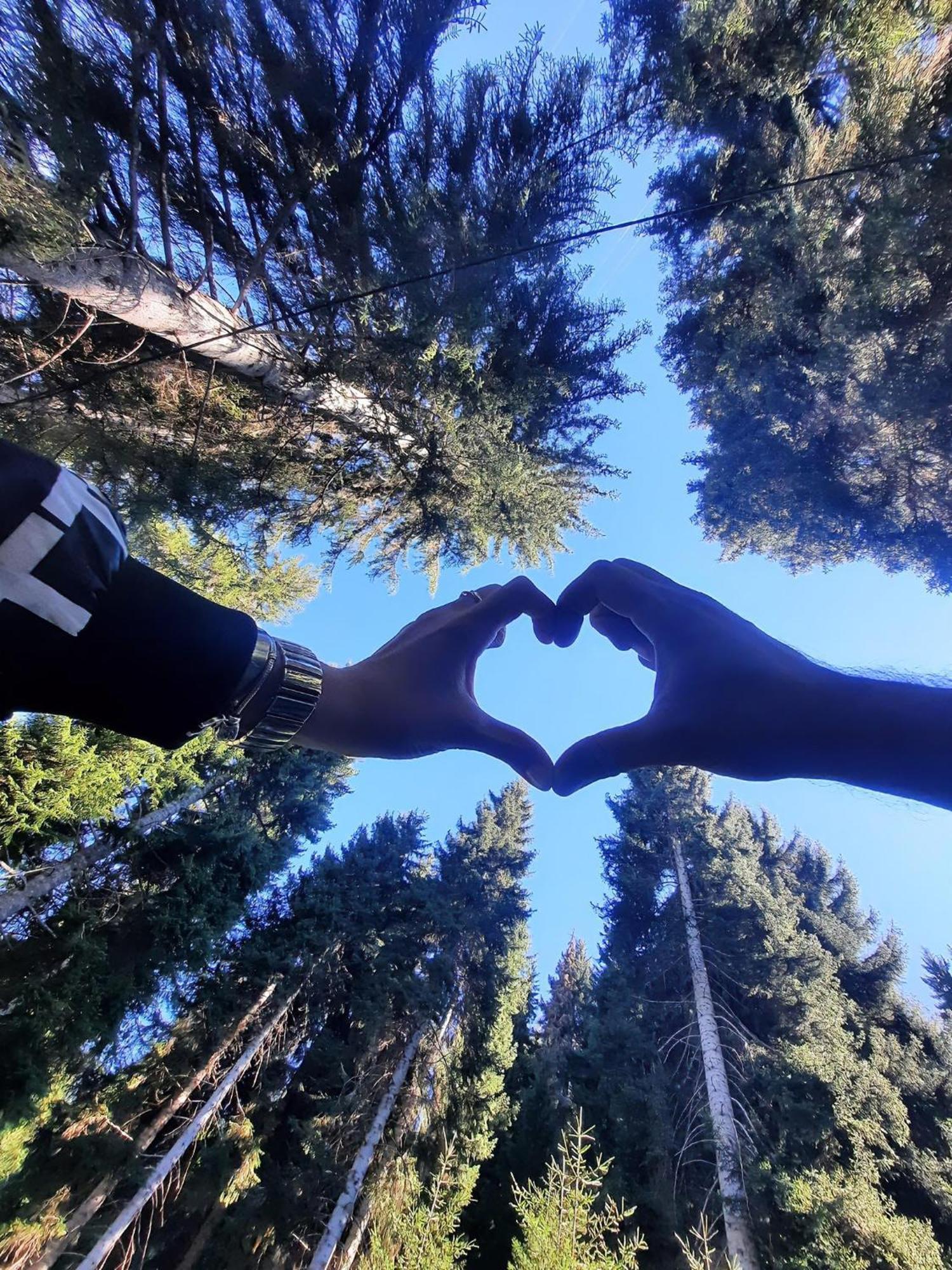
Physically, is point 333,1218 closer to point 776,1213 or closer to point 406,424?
point 776,1213

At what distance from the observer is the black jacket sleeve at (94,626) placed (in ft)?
3.51

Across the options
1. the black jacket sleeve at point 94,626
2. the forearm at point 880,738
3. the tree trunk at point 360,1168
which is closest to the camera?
the black jacket sleeve at point 94,626

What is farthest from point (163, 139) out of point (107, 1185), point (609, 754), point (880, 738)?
point (107, 1185)

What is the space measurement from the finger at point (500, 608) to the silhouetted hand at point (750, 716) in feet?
0.87

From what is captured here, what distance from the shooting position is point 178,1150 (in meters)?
8.37

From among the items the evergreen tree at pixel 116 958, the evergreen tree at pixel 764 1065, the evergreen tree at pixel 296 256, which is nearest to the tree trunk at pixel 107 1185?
the evergreen tree at pixel 116 958

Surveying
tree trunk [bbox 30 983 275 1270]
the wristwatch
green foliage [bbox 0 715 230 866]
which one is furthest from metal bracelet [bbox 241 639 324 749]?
tree trunk [bbox 30 983 275 1270]

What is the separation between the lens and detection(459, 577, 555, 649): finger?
2.01 metres

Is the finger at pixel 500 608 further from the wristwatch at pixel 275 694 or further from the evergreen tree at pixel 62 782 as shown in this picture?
the evergreen tree at pixel 62 782

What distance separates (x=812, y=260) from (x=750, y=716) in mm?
7369

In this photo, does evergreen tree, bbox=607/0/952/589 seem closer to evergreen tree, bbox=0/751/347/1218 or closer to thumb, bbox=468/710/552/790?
thumb, bbox=468/710/552/790

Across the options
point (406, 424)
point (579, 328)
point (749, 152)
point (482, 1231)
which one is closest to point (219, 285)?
point (406, 424)

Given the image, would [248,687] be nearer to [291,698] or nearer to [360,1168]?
[291,698]

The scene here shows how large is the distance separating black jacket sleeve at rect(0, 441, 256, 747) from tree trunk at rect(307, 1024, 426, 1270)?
32.4 feet
